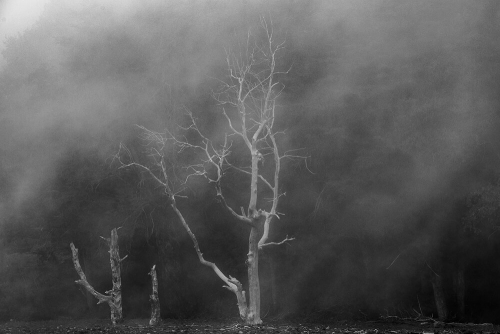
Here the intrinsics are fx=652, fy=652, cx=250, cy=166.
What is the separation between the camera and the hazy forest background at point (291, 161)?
614 inches

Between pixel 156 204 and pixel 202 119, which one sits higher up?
pixel 202 119

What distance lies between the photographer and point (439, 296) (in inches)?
631

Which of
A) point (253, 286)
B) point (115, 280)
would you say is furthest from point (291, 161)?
point (115, 280)

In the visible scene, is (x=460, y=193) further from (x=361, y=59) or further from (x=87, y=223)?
(x=87, y=223)

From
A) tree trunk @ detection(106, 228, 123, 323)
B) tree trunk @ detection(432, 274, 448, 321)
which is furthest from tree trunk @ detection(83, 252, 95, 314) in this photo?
tree trunk @ detection(432, 274, 448, 321)

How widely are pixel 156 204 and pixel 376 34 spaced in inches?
305

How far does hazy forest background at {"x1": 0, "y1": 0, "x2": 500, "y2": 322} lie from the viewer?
51.2 ft

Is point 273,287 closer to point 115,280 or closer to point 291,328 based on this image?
point 115,280

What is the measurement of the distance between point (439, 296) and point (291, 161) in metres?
5.09

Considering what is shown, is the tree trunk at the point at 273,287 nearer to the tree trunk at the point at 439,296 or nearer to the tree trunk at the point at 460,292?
the tree trunk at the point at 439,296

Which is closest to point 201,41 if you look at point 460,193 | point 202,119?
point 202,119

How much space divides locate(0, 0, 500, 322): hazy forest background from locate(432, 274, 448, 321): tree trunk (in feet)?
0.37

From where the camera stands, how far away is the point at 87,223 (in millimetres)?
19719

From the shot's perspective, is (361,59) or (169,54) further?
(169,54)
